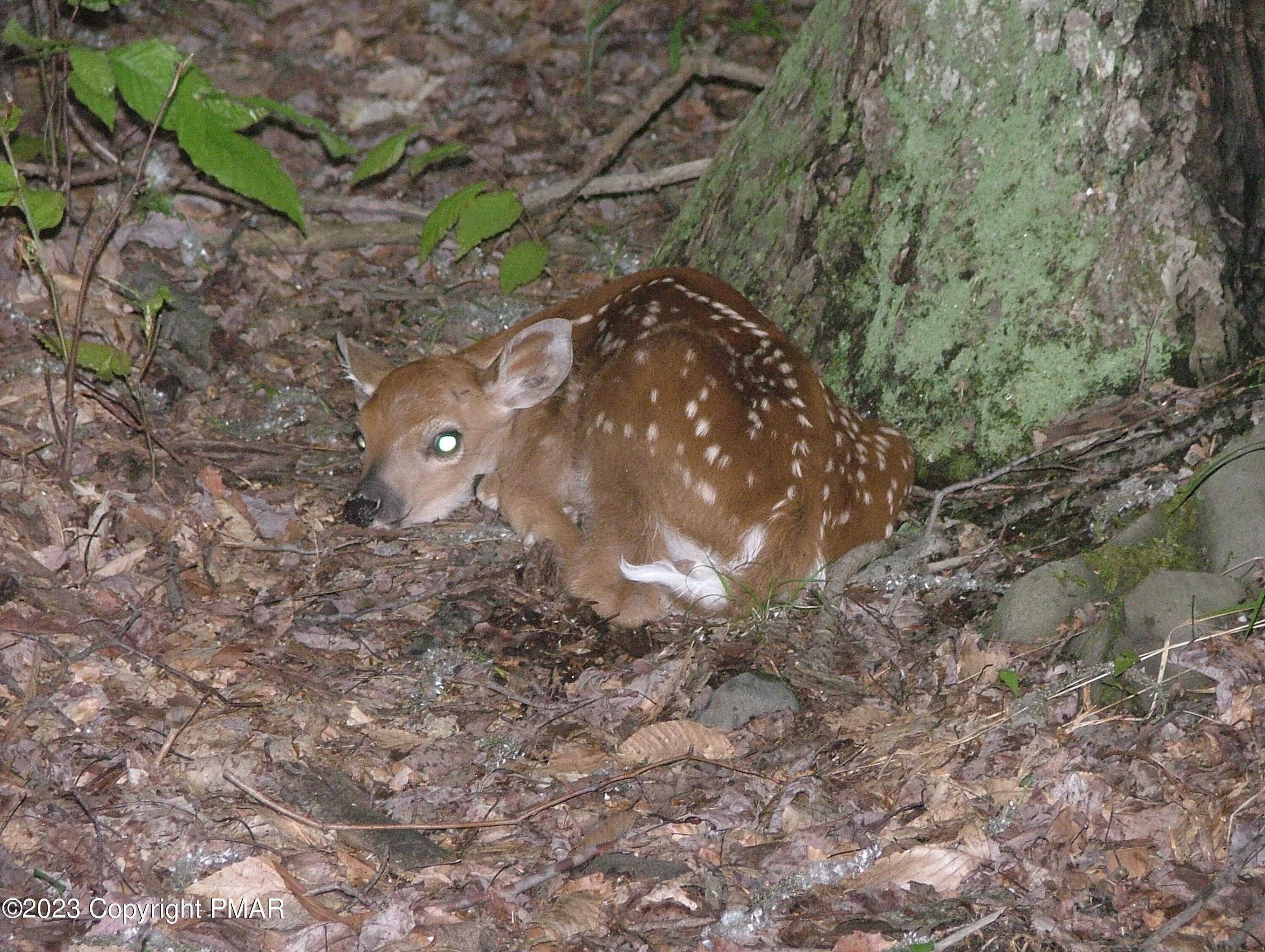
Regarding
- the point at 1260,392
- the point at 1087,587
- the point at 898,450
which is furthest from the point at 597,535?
the point at 1260,392

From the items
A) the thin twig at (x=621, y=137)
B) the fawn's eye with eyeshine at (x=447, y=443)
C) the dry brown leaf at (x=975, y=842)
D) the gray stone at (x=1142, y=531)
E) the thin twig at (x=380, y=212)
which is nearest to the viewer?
the dry brown leaf at (x=975, y=842)

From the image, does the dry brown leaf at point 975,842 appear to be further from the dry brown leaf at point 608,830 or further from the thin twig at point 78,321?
the thin twig at point 78,321

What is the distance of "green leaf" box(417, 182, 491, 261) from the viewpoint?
514 centimetres

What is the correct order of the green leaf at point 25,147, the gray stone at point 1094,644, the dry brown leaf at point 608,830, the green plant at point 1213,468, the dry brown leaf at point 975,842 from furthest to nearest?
the green leaf at point 25,147 → the green plant at point 1213,468 → the gray stone at point 1094,644 → the dry brown leaf at point 608,830 → the dry brown leaf at point 975,842

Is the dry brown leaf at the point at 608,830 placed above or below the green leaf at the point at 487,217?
below

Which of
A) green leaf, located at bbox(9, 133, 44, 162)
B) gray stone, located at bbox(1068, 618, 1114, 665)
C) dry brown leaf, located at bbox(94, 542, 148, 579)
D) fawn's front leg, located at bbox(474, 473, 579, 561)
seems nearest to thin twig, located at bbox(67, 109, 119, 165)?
green leaf, located at bbox(9, 133, 44, 162)

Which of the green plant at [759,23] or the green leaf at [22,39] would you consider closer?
the green leaf at [22,39]

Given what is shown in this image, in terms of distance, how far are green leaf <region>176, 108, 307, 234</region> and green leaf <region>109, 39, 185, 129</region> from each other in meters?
0.27

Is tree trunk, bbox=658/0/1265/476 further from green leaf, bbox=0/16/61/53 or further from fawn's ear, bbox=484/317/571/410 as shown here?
green leaf, bbox=0/16/61/53

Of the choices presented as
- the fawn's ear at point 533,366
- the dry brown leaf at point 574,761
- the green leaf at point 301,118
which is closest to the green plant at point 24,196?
the green leaf at point 301,118

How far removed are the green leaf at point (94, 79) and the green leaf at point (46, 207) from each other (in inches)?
12.1

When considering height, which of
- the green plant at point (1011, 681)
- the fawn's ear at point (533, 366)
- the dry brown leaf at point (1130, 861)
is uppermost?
the fawn's ear at point (533, 366)

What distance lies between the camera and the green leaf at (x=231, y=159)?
168 inches

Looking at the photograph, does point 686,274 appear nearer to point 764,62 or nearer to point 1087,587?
point 1087,587
